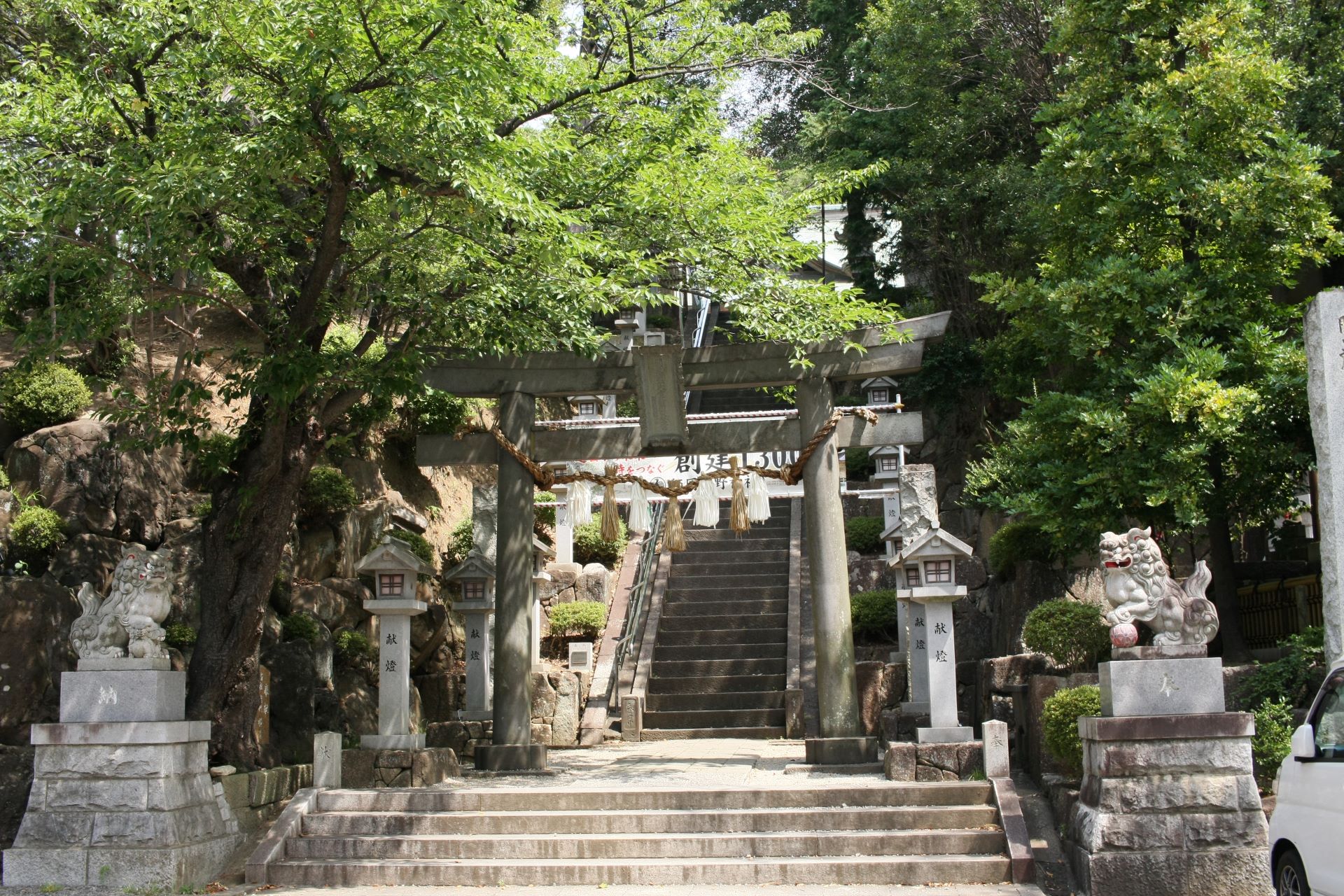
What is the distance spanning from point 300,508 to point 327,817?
7320 mm

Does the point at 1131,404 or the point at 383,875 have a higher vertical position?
the point at 1131,404

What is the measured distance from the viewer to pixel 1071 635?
12.2 m

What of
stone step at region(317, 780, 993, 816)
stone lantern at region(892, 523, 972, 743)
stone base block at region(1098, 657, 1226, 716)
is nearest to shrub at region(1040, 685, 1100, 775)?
stone lantern at region(892, 523, 972, 743)

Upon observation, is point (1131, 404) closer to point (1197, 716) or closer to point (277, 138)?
point (1197, 716)

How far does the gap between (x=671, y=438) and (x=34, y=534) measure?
764 centimetres

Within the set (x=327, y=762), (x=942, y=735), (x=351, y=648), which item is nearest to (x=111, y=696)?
(x=327, y=762)

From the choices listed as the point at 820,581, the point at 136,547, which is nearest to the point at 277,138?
the point at 136,547

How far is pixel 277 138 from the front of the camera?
8836 mm

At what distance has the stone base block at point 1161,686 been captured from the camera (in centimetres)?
812

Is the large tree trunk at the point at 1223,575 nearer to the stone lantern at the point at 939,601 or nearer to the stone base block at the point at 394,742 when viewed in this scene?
the stone lantern at the point at 939,601

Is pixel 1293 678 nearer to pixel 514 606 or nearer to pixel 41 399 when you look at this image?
pixel 514 606

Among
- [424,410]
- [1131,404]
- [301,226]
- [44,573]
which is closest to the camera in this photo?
[301,226]

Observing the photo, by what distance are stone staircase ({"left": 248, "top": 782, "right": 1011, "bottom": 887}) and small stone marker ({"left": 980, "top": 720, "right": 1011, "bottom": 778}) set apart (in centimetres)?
19

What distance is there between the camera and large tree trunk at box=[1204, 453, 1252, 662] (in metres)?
11.7
